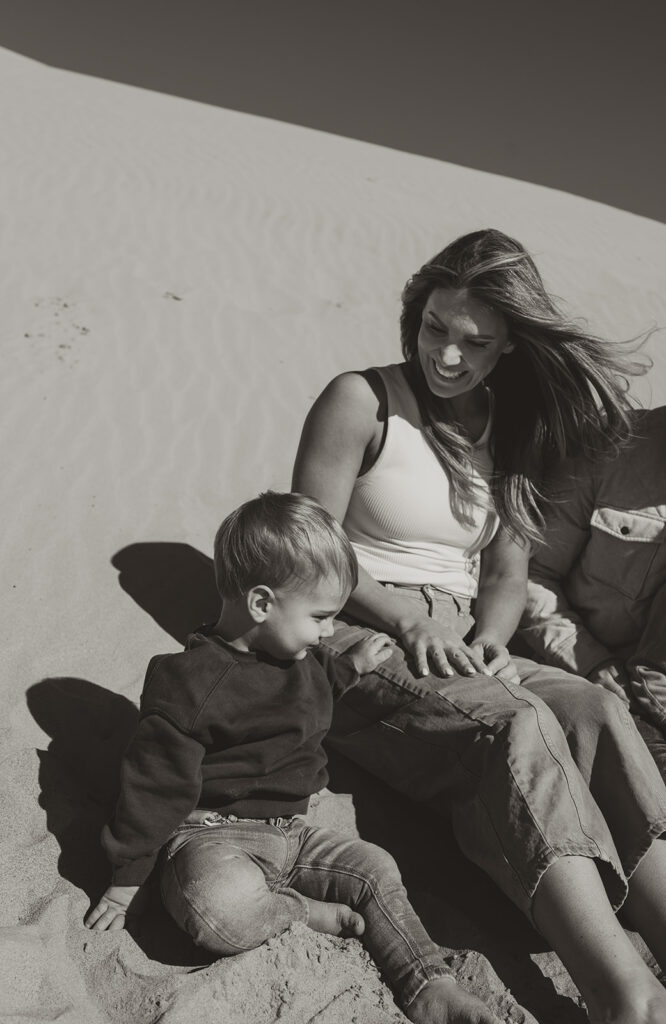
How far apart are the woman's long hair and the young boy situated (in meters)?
0.86

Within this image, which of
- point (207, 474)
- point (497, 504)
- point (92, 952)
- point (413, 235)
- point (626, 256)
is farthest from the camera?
point (626, 256)

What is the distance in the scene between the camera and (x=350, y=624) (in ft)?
10.6

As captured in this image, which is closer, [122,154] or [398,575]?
[398,575]

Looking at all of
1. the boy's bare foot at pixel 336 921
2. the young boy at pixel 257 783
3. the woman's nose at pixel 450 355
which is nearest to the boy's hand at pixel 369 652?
the young boy at pixel 257 783

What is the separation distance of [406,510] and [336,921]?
1289 mm

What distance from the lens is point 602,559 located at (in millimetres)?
3459

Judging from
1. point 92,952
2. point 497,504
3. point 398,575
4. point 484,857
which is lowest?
point 92,952

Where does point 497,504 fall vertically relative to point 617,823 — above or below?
above

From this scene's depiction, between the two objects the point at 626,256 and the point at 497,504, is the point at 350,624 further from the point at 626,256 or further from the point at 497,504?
the point at 626,256

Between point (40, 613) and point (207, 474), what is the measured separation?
5.55 ft

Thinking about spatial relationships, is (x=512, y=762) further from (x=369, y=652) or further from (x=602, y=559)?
(x=602, y=559)

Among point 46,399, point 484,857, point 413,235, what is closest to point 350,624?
point 484,857

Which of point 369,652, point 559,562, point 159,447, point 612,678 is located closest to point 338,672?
point 369,652

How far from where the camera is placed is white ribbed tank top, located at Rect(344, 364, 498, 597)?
327cm
